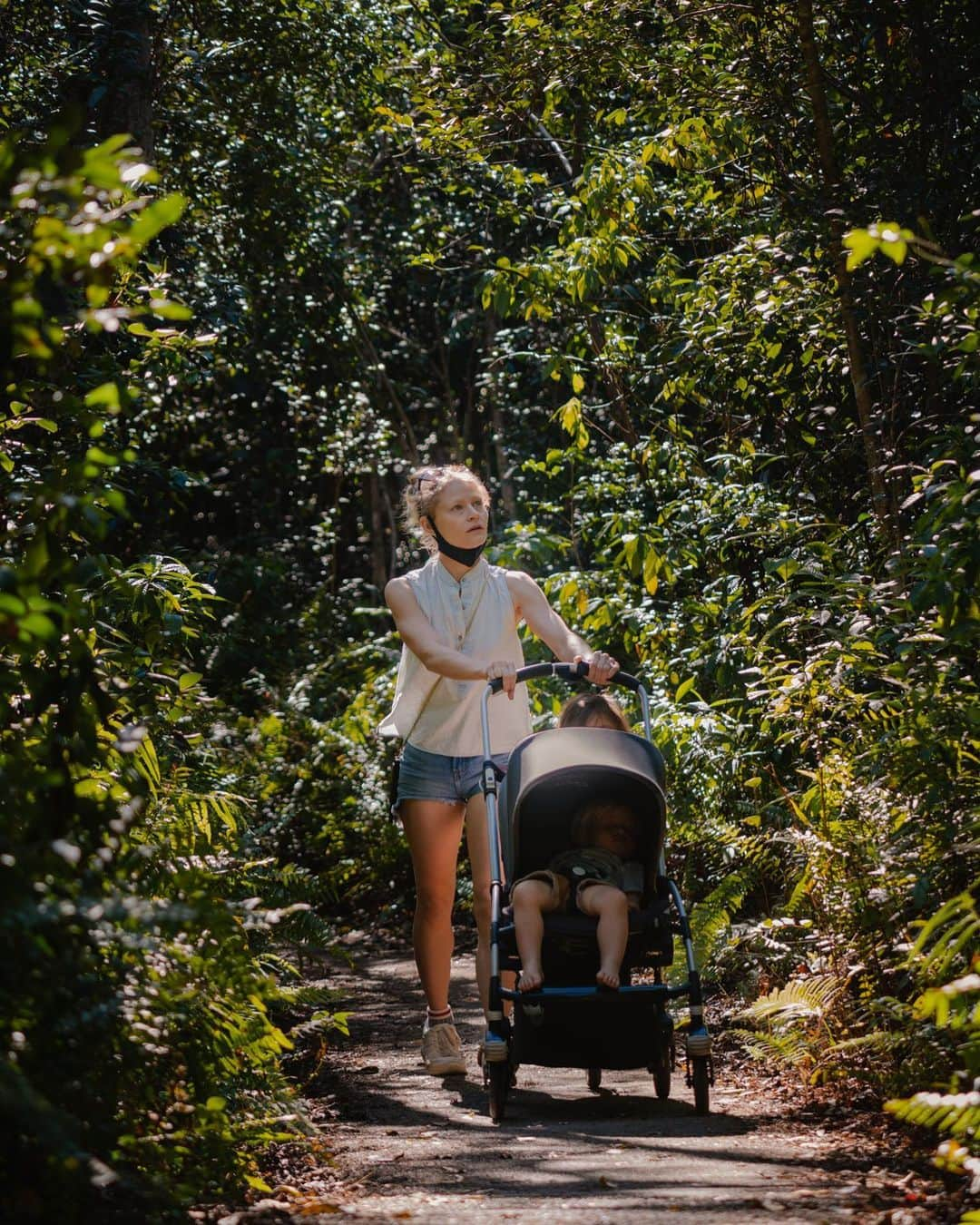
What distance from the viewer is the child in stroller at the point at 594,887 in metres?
4.51

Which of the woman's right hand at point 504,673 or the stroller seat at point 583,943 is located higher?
the woman's right hand at point 504,673

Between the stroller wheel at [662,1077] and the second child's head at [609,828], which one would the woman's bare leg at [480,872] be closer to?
the second child's head at [609,828]

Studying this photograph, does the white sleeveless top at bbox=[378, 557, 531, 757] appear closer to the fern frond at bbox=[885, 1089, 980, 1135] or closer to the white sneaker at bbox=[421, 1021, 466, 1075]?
the white sneaker at bbox=[421, 1021, 466, 1075]

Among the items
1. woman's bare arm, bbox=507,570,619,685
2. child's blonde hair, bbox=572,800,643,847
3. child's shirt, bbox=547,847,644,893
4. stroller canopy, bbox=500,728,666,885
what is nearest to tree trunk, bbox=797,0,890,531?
woman's bare arm, bbox=507,570,619,685

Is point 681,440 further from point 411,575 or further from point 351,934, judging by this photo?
point 351,934

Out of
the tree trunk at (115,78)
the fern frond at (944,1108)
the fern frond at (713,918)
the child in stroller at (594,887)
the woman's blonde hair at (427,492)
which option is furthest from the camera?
the tree trunk at (115,78)

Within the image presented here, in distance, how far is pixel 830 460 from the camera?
6.73 meters

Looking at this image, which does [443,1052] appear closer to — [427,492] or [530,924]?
[530,924]

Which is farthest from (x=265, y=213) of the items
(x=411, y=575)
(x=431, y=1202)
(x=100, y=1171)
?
(x=100, y=1171)

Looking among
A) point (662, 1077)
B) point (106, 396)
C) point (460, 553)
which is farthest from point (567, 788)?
point (106, 396)

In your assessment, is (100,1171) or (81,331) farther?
(81,331)

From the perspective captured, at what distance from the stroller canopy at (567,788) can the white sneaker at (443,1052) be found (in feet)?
2.73

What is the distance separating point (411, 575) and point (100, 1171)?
3657mm

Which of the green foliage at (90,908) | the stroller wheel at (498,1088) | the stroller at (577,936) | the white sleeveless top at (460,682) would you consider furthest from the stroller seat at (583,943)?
the green foliage at (90,908)
